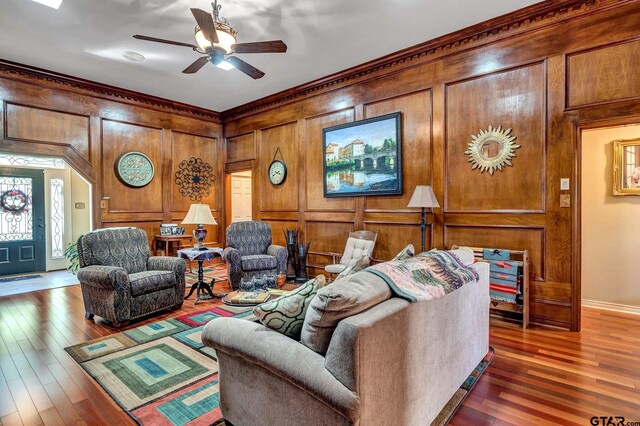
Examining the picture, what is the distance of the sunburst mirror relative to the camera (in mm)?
3512

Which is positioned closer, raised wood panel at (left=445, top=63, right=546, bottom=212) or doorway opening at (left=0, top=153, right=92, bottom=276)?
raised wood panel at (left=445, top=63, right=546, bottom=212)

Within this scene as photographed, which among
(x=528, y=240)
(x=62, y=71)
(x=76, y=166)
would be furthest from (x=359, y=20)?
(x=76, y=166)

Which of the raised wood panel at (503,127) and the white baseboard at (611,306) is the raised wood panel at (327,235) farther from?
the white baseboard at (611,306)

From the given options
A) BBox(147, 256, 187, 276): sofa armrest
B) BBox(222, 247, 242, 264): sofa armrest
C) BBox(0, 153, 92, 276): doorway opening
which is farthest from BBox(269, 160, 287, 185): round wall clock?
BBox(0, 153, 92, 276): doorway opening

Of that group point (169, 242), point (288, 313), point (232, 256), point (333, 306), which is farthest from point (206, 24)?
point (169, 242)

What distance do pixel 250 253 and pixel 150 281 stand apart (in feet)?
5.46

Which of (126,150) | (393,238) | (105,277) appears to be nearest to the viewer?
(105,277)

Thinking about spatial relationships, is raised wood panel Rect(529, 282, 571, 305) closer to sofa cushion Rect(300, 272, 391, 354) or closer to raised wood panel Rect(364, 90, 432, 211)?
raised wood panel Rect(364, 90, 432, 211)

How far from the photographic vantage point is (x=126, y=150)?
573 centimetres

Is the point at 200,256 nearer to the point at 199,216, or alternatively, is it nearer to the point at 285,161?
the point at 199,216

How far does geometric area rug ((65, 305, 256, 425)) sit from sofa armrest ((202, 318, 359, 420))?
56 centimetres

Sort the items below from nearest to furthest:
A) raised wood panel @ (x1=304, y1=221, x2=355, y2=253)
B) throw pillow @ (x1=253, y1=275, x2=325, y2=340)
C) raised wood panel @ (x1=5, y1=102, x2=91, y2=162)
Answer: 1. throw pillow @ (x1=253, y1=275, x2=325, y2=340)
2. raised wood panel @ (x1=5, y1=102, x2=91, y2=162)
3. raised wood panel @ (x1=304, y1=221, x2=355, y2=253)

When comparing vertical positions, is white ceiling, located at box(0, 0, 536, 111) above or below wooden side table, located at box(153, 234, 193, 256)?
above

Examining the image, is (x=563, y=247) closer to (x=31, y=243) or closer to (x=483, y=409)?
(x=483, y=409)
